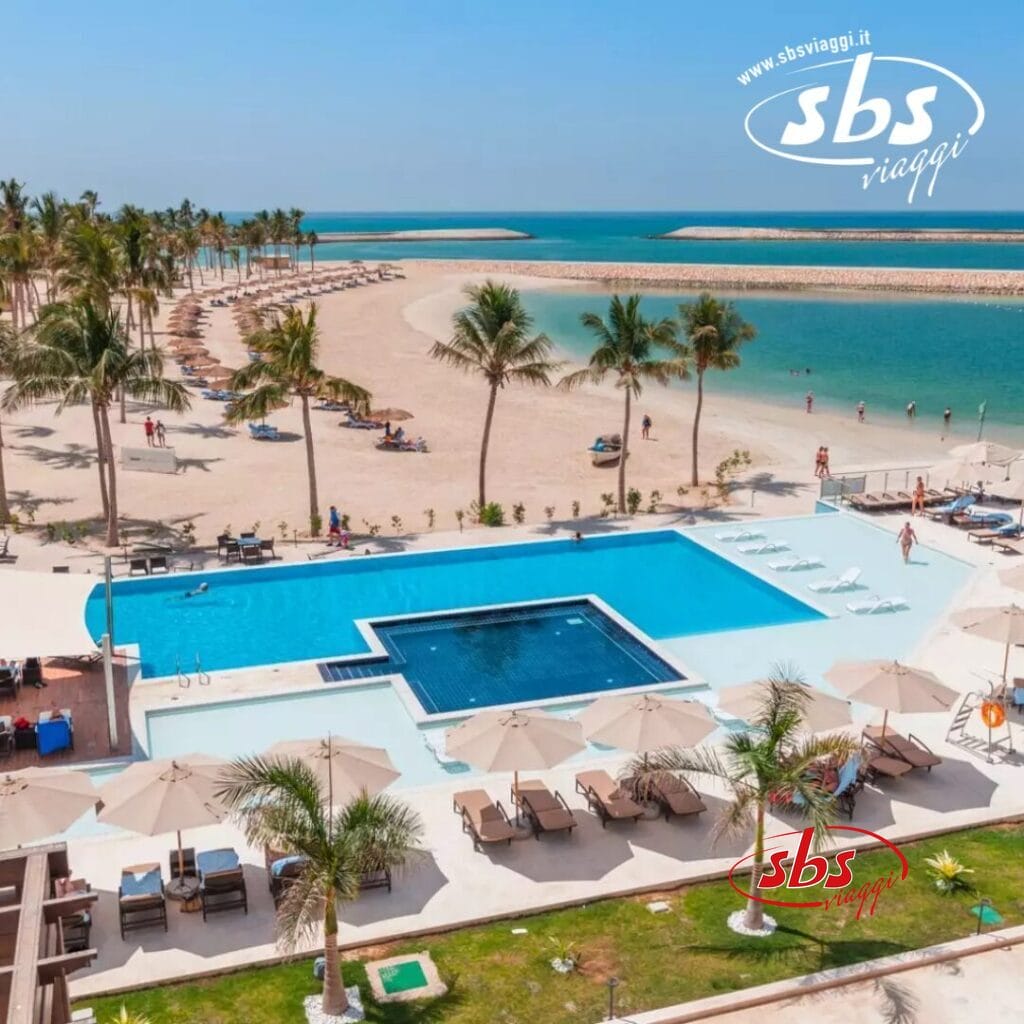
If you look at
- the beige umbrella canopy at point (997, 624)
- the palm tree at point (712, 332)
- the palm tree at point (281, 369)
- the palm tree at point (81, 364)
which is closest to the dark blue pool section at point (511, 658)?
the beige umbrella canopy at point (997, 624)

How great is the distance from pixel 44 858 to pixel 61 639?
10931 millimetres

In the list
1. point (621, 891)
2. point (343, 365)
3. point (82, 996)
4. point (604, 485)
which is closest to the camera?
point (82, 996)

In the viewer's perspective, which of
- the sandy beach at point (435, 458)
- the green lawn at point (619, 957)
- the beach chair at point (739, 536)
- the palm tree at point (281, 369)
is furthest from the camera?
the sandy beach at point (435, 458)

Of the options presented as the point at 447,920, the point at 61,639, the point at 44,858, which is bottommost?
the point at 447,920

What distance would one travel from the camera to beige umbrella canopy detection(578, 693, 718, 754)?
13.7 meters

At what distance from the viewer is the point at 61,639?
52.4 feet

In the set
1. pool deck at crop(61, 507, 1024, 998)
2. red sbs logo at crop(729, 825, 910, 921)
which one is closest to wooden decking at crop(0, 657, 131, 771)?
pool deck at crop(61, 507, 1024, 998)

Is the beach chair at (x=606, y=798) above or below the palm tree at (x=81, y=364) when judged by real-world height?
below

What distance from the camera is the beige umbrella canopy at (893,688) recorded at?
14.6 m

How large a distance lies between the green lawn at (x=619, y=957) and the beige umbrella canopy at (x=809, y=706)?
6.34 ft

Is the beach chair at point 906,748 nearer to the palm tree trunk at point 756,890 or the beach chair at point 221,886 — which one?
the palm tree trunk at point 756,890

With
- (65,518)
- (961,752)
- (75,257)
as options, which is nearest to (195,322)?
(75,257)

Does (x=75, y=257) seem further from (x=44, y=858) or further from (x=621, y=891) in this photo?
(x=44, y=858)

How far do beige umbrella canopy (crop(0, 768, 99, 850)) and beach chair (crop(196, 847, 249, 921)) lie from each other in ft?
5.16
